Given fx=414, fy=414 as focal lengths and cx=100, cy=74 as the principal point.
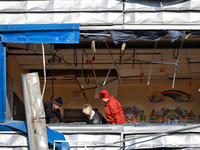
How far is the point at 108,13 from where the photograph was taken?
10469 millimetres

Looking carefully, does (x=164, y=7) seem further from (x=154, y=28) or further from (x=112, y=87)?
(x=112, y=87)

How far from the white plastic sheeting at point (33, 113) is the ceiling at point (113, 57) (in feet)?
8.82

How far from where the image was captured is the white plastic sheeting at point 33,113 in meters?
9.55

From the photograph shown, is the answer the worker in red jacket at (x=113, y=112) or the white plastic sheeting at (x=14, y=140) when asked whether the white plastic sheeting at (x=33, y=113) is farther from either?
the worker in red jacket at (x=113, y=112)

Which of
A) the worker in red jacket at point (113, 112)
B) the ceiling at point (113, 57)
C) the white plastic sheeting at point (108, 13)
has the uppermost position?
the white plastic sheeting at point (108, 13)

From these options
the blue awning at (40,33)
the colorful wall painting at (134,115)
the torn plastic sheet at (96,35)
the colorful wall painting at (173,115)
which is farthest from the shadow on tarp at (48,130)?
the colorful wall painting at (173,115)

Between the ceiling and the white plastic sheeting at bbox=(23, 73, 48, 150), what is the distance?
2.69 metres

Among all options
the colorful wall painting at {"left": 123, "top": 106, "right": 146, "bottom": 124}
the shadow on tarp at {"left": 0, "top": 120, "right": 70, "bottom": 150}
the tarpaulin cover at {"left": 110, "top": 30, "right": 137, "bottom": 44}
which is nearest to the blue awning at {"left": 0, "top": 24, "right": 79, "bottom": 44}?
the tarpaulin cover at {"left": 110, "top": 30, "right": 137, "bottom": 44}

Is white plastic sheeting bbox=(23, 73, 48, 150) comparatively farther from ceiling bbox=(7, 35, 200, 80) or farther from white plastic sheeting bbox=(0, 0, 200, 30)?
ceiling bbox=(7, 35, 200, 80)

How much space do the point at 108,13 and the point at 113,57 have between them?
13.6 ft

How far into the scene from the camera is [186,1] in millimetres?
10406

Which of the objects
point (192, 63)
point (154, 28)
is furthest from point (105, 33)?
point (192, 63)

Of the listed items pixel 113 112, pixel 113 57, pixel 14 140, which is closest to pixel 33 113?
pixel 14 140

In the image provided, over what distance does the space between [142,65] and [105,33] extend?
491 centimetres
